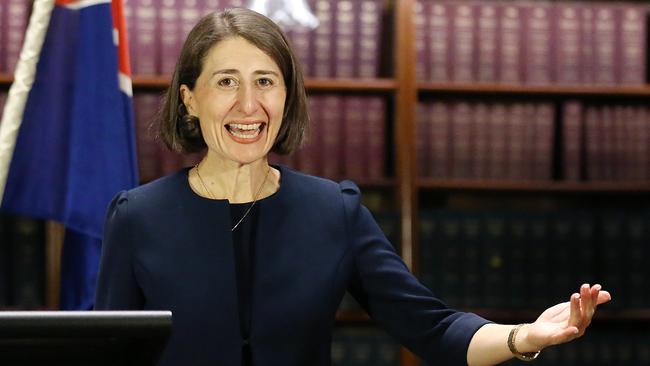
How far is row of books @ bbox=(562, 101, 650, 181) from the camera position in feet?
10.9

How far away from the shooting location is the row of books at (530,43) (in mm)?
3250

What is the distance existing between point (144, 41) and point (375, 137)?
82cm

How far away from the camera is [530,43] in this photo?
3277mm

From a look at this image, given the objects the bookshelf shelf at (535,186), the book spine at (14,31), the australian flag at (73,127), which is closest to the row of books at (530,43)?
the bookshelf shelf at (535,186)

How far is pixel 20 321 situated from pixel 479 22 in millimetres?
2759

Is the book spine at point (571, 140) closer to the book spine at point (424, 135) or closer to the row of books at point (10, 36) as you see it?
the book spine at point (424, 135)

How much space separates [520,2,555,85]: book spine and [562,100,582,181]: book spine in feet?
0.44

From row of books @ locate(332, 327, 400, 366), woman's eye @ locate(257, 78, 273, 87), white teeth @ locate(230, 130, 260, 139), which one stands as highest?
woman's eye @ locate(257, 78, 273, 87)

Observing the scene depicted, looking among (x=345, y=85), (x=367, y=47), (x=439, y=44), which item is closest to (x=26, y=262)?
(x=345, y=85)

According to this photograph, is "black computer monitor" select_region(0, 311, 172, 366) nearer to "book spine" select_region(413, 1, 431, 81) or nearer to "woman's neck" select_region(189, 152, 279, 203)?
"woman's neck" select_region(189, 152, 279, 203)

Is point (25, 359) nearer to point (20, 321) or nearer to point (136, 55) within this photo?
point (20, 321)

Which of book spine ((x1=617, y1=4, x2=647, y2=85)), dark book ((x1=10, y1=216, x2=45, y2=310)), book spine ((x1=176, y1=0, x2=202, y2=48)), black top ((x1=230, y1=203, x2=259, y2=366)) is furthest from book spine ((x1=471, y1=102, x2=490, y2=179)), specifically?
black top ((x1=230, y1=203, x2=259, y2=366))

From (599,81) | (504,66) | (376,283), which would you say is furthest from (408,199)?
(376,283)

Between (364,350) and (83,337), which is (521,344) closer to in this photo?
(83,337)
